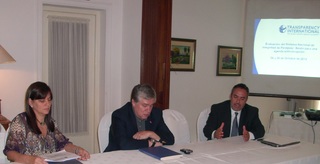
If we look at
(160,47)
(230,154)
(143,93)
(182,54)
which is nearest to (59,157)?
(143,93)

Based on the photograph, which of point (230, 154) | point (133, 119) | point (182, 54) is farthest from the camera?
point (182, 54)

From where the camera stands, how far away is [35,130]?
7.36ft

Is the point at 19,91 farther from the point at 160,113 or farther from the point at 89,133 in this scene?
the point at 160,113

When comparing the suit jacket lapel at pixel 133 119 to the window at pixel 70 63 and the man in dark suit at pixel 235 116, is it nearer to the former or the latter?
the man in dark suit at pixel 235 116

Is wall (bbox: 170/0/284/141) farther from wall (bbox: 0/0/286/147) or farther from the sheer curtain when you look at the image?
the sheer curtain

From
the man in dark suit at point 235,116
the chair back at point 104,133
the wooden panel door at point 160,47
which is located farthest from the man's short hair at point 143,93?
the wooden panel door at point 160,47

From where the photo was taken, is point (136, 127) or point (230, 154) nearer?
point (230, 154)

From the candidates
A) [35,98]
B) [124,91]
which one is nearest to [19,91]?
[124,91]

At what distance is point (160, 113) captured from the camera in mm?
2703

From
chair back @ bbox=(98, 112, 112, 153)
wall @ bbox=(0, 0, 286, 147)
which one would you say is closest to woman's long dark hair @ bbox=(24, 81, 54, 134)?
chair back @ bbox=(98, 112, 112, 153)

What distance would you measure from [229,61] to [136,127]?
2.95 metres

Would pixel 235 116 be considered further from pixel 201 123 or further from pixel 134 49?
pixel 134 49

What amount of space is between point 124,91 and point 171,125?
1.55 m

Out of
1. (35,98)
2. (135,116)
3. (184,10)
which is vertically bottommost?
(135,116)
